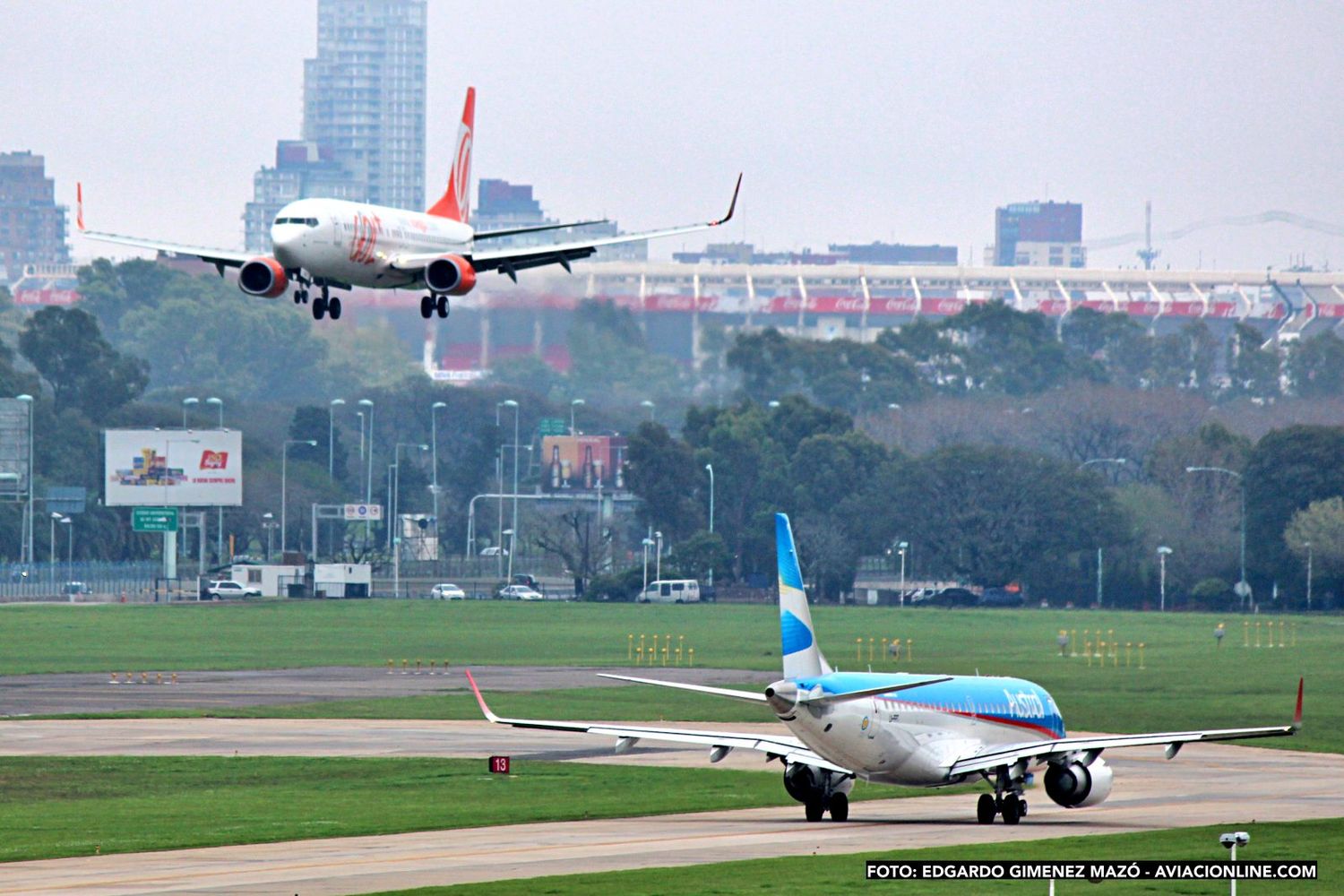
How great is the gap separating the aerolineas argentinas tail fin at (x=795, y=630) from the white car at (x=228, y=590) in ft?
433

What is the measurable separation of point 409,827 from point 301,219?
23.8 meters

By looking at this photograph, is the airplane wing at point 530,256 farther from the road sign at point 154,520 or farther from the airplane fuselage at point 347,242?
A: the road sign at point 154,520

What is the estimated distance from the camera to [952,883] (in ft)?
144

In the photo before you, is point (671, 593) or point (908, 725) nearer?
point (908, 725)

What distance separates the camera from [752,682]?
98.8 meters

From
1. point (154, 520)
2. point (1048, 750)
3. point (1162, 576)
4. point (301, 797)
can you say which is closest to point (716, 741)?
point (1048, 750)

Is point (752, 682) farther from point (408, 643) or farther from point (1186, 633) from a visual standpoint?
point (1186, 633)

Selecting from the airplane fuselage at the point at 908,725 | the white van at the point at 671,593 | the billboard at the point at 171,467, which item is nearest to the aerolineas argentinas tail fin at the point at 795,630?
the airplane fuselage at the point at 908,725

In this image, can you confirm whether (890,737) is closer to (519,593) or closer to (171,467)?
(519,593)

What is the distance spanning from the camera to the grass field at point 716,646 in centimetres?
9088

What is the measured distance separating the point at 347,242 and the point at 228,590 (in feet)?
373

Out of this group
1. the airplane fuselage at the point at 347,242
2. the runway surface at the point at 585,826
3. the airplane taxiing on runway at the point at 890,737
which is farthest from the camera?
the airplane fuselage at the point at 347,242

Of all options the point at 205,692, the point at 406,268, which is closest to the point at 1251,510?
the point at 205,692

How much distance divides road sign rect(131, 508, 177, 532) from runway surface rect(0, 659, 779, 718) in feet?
268
